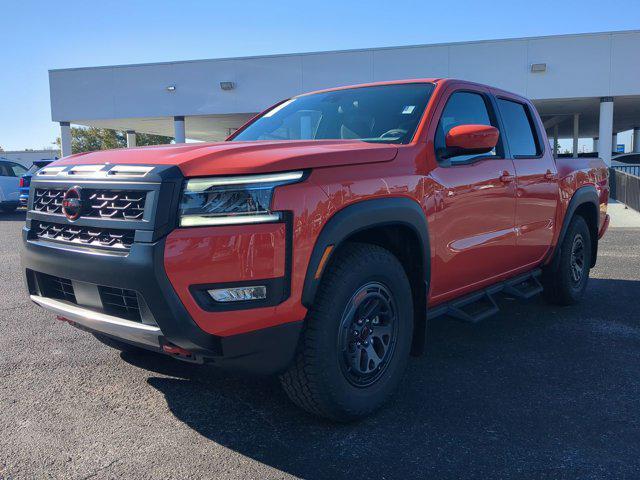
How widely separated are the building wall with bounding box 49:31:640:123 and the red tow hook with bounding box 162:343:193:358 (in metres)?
18.4

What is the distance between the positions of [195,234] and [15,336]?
3.01 meters

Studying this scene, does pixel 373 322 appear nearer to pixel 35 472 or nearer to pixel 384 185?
pixel 384 185

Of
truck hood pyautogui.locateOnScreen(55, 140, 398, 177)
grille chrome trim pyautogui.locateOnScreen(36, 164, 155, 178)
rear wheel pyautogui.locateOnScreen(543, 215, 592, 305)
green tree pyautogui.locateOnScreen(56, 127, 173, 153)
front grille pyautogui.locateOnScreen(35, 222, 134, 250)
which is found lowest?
rear wheel pyautogui.locateOnScreen(543, 215, 592, 305)

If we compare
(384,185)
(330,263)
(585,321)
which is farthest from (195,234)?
(585,321)

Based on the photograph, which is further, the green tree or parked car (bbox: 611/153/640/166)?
the green tree

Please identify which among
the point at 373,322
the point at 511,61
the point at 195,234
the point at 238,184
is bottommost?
the point at 373,322

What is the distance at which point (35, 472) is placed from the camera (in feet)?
8.63

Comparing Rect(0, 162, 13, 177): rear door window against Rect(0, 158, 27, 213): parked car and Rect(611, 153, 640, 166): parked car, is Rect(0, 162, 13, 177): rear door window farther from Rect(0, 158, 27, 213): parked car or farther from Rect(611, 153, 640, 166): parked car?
Rect(611, 153, 640, 166): parked car

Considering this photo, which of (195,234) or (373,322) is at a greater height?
(195,234)

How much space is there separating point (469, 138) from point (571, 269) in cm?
286

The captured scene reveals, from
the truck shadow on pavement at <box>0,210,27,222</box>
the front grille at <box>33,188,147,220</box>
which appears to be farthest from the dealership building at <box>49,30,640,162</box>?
the front grille at <box>33,188,147,220</box>

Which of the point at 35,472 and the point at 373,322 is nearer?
the point at 35,472

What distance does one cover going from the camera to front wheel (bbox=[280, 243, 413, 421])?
2.80m

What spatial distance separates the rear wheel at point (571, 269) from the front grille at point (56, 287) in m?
4.31
